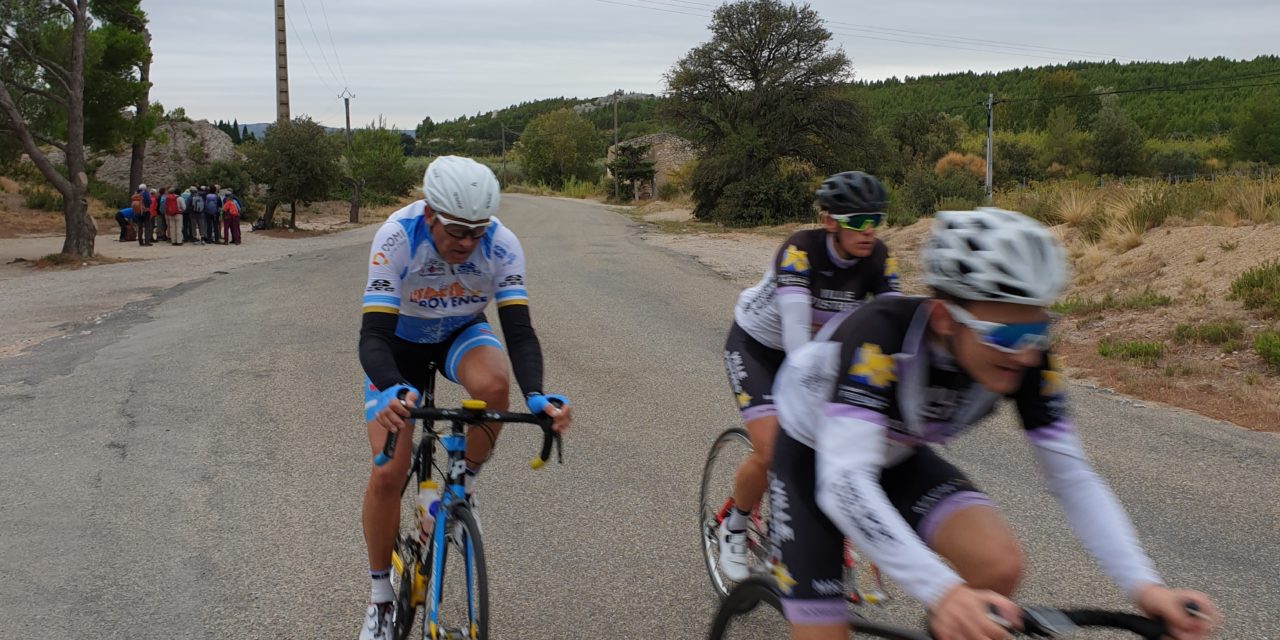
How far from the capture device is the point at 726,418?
290 inches

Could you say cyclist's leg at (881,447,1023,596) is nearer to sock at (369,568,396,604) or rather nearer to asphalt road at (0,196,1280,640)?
asphalt road at (0,196,1280,640)

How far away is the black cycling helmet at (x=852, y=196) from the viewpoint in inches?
150

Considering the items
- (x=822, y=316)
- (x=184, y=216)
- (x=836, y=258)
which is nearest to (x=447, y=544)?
(x=822, y=316)

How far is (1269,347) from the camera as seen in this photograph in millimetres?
8648

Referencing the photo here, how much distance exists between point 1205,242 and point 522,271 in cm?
1227

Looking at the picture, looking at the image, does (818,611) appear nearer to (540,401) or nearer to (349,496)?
(540,401)

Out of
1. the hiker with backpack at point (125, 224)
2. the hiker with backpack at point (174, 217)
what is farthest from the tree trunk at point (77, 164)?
the hiker with backpack at point (125, 224)

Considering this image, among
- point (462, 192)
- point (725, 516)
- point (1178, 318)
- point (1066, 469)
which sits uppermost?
point (462, 192)

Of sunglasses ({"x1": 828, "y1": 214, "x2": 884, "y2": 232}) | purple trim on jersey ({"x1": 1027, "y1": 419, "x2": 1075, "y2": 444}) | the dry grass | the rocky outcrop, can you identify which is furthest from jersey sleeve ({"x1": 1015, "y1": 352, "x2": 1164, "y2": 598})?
the rocky outcrop

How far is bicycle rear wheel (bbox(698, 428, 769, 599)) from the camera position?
3.93m

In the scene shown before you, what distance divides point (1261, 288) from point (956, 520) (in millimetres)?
9755

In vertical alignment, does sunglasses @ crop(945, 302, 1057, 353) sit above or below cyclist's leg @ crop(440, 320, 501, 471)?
above

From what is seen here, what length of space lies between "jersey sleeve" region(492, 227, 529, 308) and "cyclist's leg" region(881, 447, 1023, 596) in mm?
1710

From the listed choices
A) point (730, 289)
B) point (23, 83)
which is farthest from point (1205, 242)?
point (23, 83)
